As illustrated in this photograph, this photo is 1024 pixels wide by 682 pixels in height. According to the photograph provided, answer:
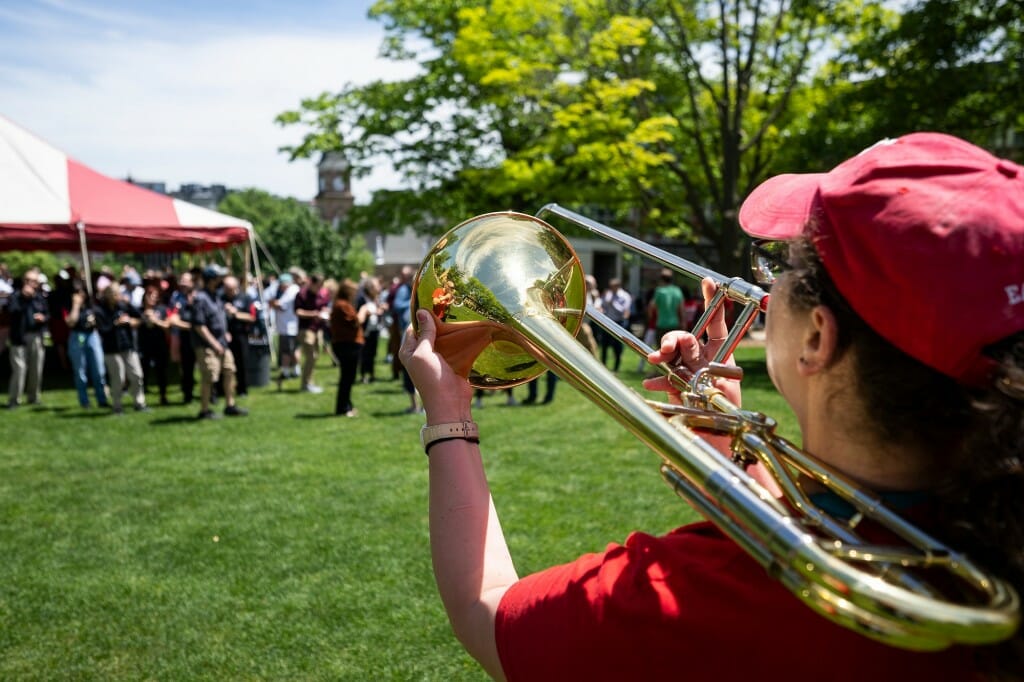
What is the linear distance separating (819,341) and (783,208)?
230 millimetres

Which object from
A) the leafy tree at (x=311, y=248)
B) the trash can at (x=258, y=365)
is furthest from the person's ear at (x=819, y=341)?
the leafy tree at (x=311, y=248)

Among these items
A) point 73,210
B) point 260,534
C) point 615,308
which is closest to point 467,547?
point 260,534

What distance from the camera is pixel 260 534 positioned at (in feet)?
18.6

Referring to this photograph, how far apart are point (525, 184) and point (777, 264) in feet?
59.3

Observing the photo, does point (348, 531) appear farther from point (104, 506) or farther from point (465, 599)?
point (465, 599)

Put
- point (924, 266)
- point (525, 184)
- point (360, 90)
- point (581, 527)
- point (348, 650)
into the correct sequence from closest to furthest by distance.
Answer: point (924, 266), point (348, 650), point (581, 527), point (525, 184), point (360, 90)

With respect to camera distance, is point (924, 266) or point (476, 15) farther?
point (476, 15)

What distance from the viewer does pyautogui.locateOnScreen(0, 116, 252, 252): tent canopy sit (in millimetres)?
12438

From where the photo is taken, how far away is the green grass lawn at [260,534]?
13.1 ft

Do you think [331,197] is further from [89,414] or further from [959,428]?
[959,428]

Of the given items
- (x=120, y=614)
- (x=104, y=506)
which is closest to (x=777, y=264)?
(x=120, y=614)

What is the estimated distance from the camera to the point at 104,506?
646 centimetres

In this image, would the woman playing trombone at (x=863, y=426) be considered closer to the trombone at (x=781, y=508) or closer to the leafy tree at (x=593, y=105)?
the trombone at (x=781, y=508)

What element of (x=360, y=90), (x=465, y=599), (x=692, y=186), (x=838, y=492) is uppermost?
(x=360, y=90)
